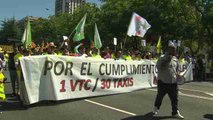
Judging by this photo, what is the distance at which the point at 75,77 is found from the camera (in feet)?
42.9

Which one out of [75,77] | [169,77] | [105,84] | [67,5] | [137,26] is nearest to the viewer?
[169,77]

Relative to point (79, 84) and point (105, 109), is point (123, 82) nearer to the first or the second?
point (79, 84)

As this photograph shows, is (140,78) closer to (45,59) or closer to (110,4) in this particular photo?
(45,59)

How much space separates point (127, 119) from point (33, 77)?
3.10 meters

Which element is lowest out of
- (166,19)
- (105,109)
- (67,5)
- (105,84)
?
(105,109)

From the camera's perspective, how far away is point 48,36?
→ 8238cm

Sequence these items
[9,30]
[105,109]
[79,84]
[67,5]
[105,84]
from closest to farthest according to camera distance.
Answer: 1. [105,109]
2. [79,84]
3. [105,84]
4. [9,30]
5. [67,5]

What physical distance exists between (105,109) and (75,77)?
1.98 meters

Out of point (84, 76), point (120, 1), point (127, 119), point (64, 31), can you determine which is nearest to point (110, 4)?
point (120, 1)

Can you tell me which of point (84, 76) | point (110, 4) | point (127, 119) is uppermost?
point (110, 4)

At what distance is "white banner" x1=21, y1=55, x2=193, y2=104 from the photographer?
38.8ft

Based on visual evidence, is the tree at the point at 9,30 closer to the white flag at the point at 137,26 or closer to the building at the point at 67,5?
the building at the point at 67,5

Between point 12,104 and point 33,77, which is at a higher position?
point 33,77

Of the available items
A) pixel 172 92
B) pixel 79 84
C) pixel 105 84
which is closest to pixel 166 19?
pixel 105 84
